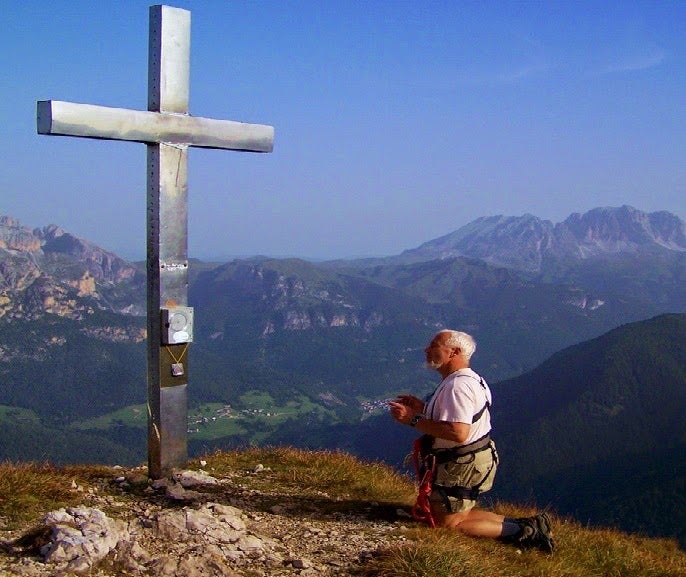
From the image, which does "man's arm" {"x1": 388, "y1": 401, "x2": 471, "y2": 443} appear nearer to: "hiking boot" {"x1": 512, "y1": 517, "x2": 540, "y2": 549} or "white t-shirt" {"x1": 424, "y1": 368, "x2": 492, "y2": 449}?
"white t-shirt" {"x1": 424, "y1": 368, "x2": 492, "y2": 449}

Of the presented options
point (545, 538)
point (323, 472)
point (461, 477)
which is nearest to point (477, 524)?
point (461, 477)

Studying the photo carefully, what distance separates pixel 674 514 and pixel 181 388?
152602mm

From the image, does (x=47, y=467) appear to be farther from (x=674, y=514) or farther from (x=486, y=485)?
(x=674, y=514)

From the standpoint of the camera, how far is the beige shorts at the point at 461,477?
27.1ft

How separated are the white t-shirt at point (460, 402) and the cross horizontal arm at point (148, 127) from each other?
4.54m

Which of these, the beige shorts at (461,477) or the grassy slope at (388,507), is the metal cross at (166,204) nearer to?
the grassy slope at (388,507)

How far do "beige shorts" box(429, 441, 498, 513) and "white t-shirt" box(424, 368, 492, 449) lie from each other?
218mm

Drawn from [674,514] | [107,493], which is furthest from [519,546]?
[674,514]

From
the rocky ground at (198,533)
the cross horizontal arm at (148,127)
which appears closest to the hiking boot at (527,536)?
the rocky ground at (198,533)

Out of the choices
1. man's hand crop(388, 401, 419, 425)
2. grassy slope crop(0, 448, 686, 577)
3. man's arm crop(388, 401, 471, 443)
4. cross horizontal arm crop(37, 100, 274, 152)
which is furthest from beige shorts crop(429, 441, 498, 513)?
cross horizontal arm crop(37, 100, 274, 152)

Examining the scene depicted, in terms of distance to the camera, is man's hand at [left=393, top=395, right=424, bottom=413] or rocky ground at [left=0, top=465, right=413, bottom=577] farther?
man's hand at [left=393, top=395, right=424, bottom=413]

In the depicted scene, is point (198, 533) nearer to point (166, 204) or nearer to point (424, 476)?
point (424, 476)

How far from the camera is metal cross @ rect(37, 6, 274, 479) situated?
930 centimetres

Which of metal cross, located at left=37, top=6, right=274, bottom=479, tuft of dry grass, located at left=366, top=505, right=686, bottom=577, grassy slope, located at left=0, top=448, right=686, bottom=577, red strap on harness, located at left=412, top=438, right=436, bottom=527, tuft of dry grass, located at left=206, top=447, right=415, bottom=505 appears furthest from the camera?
tuft of dry grass, located at left=206, top=447, right=415, bottom=505
